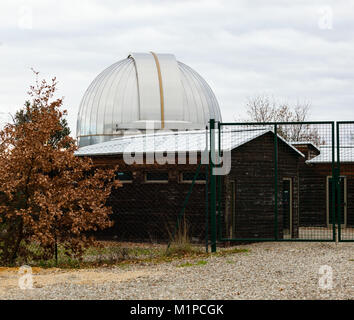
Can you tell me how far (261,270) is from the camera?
8875 mm

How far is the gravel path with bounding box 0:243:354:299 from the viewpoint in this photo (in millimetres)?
7004

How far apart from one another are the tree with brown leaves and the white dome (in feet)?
36.3

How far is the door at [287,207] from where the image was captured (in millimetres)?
17594

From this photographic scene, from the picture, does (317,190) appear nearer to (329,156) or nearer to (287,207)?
(329,156)

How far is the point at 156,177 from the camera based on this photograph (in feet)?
53.5

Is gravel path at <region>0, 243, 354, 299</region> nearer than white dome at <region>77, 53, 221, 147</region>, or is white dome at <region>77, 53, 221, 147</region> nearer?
gravel path at <region>0, 243, 354, 299</region>

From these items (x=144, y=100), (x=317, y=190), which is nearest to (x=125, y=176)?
(x=144, y=100)

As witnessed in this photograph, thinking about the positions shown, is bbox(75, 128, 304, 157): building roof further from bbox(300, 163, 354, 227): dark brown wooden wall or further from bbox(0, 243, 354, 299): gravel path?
bbox(0, 243, 354, 299): gravel path

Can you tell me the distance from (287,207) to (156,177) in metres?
4.70

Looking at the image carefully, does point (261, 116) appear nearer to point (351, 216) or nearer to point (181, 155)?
point (351, 216)

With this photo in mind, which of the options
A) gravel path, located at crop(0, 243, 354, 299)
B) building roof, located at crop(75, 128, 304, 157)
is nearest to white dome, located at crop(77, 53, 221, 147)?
building roof, located at crop(75, 128, 304, 157)

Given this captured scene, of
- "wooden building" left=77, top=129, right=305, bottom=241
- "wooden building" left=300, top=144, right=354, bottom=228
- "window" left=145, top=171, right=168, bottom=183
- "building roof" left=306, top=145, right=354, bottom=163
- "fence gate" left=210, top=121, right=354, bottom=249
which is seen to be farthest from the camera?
"building roof" left=306, top=145, right=354, bottom=163

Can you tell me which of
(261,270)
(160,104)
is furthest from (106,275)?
(160,104)

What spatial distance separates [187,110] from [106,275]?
47.2ft
